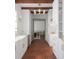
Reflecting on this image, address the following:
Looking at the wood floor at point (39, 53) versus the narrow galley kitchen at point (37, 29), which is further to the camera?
the wood floor at point (39, 53)

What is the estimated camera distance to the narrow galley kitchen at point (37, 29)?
17.7ft

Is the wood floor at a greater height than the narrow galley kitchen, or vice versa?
the narrow galley kitchen

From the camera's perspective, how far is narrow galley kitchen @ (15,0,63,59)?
17.7 feet

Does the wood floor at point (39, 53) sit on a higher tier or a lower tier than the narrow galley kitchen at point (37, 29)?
lower

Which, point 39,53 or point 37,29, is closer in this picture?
point 39,53

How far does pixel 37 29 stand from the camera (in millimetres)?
15039

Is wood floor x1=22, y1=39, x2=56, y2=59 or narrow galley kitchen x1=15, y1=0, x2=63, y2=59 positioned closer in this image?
narrow galley kitchen x1=15, y1=0, x2=63, y2=59
